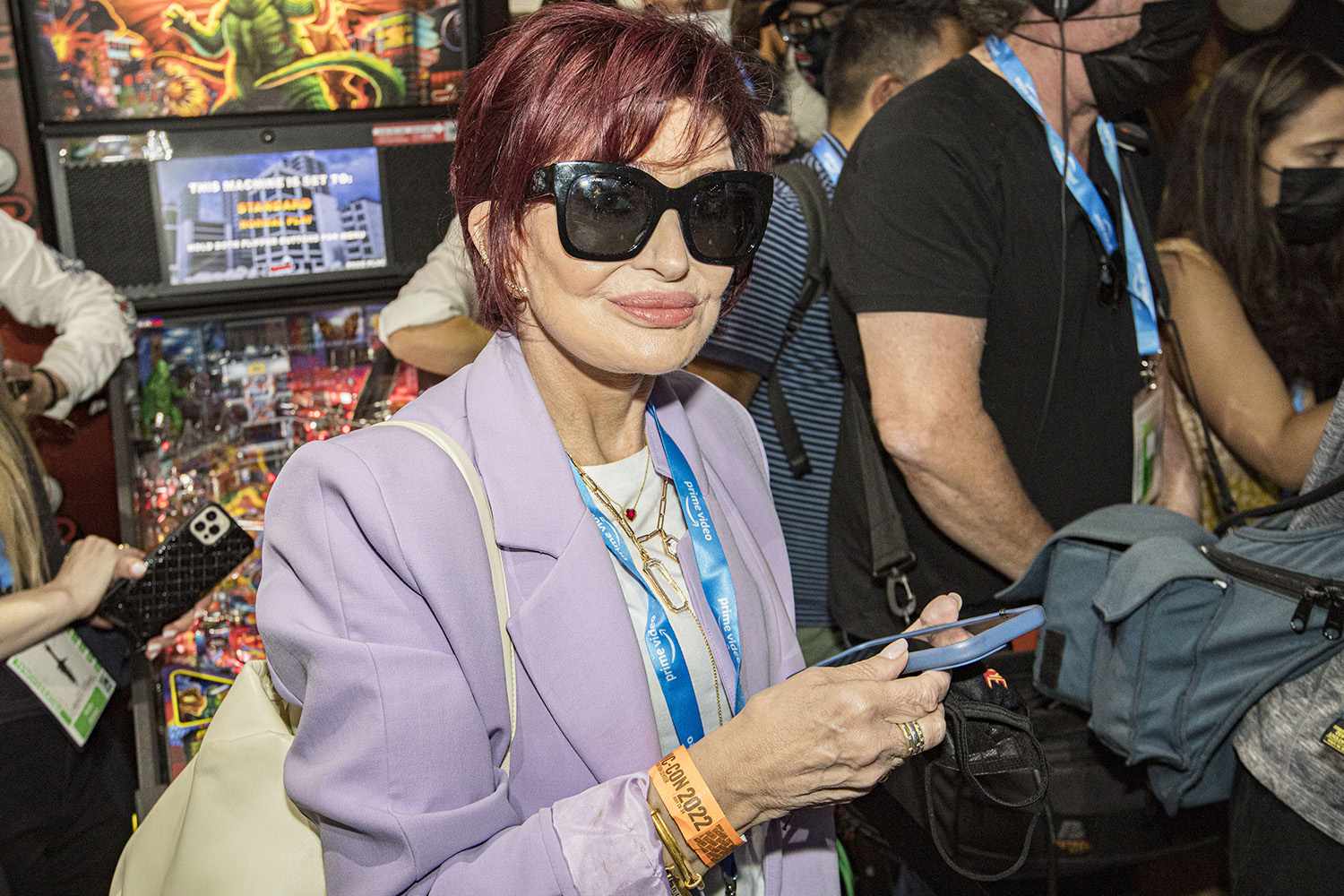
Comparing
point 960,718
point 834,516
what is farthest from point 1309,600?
point 834,516

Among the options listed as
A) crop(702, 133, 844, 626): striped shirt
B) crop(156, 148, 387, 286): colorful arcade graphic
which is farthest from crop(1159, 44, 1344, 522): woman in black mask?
crop(156, 148, 387, 286): colorful arcade graphic

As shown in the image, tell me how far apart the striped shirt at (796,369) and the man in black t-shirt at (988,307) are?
0.49 feet

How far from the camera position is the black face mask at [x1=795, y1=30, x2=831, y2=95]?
297cm

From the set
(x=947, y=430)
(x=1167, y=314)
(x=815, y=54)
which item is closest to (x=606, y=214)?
(x=947, y=430)

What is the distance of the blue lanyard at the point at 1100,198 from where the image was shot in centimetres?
198

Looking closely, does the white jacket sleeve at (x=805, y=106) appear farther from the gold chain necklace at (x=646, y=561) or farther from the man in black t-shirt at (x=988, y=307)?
the gold chain necklace at (x=646, y=561)

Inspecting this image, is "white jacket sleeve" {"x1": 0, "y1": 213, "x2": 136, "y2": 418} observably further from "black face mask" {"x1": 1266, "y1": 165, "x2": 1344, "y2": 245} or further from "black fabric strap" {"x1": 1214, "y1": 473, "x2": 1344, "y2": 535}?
"black face mask" {"x1": 1266, "y1": 165, "x2": 1344, "y2": 245}

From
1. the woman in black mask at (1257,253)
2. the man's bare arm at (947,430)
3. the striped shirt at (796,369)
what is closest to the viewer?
the man's bare arm at (947,430)

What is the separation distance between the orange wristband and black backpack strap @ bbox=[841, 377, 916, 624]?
858 mm

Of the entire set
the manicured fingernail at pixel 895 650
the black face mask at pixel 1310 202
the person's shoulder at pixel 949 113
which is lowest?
the manicured fingernail at pixel 895 650

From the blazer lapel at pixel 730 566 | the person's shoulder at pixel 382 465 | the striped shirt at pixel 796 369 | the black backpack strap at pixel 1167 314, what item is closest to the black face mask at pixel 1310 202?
the black backpack strap at pixel 1167 314

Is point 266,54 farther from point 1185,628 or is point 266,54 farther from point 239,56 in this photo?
point 1185,628

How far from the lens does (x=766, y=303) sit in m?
2.14

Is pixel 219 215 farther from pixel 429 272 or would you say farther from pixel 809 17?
pixel 809 17
